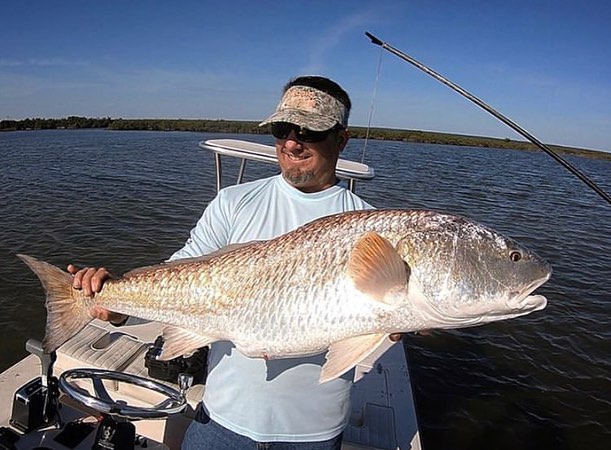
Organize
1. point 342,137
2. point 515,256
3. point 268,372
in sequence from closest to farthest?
point 515,256 < point 268,372 < point 342,137

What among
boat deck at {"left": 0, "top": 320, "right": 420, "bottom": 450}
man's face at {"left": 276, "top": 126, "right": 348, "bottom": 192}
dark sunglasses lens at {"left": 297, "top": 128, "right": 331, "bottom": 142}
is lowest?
boat deck at {"left": 0, "top": 320, "right": 420, "bottom": 450}

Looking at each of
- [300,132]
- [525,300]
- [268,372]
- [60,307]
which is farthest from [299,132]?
[60,307]

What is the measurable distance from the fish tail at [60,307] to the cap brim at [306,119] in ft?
5.40

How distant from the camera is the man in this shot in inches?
97.6

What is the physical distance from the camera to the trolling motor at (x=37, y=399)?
302 centimetres

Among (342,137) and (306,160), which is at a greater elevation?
(342,137)

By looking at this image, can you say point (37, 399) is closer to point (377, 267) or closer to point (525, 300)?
point (377, 267)

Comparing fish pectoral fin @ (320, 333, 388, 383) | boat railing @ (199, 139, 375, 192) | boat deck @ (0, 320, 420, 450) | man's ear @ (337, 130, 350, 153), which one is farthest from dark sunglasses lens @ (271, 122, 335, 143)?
boat railing @ (199, 139, 375, 192)

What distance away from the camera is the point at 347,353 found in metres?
2.32

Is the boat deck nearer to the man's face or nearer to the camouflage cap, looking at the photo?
the man's face

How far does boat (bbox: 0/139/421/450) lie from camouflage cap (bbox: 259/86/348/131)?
6.40 ft

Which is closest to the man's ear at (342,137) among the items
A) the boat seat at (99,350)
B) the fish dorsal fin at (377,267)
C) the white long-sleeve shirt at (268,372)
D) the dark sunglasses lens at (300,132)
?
the dark sunglasses lens at (300,132)

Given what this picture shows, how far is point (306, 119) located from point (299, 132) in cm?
9

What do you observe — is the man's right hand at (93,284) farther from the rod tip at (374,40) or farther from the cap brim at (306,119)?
the rod tip at (374,40)
